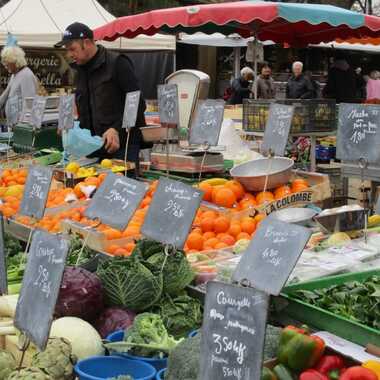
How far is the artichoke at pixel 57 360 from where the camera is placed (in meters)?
2.23

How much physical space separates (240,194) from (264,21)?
316 cm

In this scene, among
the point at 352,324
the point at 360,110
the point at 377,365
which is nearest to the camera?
the point at 377,365

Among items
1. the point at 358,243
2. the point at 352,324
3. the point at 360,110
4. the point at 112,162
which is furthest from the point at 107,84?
the point at 352,324

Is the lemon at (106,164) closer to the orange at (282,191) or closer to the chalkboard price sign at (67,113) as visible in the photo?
the chalkboard price sign at (67,113)

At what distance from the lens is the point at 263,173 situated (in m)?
4.39

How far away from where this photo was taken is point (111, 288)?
2725 mm

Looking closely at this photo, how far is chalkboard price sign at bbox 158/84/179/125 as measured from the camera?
4906 mm

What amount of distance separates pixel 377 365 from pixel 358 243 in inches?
51.2

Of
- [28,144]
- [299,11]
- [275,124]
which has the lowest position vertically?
[28,144]

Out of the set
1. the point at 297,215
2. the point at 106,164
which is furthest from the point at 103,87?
the point at 297,215

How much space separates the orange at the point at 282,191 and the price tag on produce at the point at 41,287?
6.98 feet

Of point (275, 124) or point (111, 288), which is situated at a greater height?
point (275, 124)

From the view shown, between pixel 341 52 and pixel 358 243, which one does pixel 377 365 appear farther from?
pixel 341 52

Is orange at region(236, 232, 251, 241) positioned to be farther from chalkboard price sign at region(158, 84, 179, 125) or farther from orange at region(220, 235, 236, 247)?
chalkboard price sign at region(158, 84, 179, 125)
